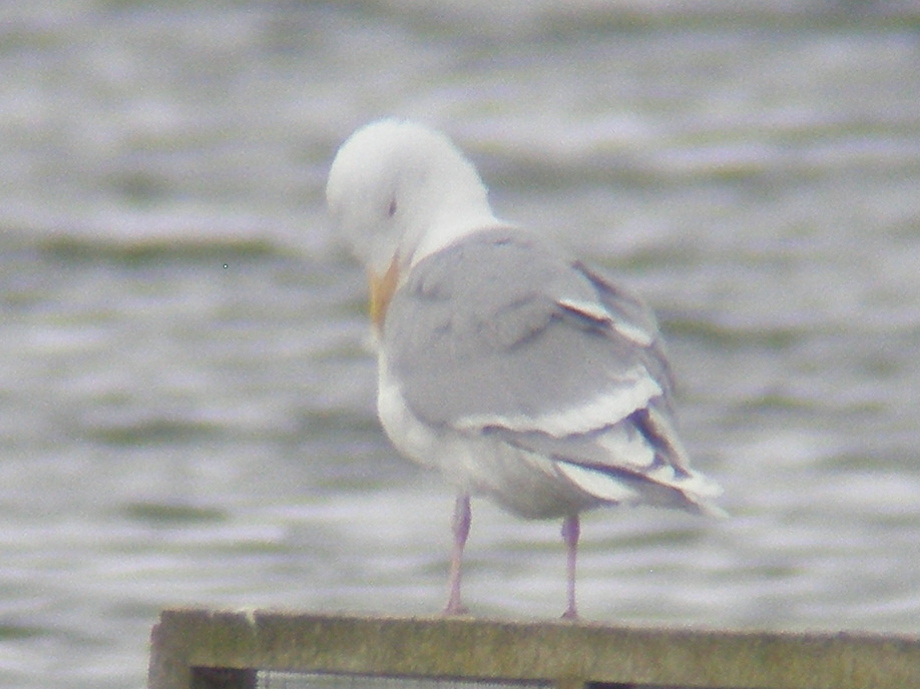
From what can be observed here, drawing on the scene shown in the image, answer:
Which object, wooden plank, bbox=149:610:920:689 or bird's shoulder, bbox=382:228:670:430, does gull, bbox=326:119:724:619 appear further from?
wooden plank, bbox=149:610:920:689

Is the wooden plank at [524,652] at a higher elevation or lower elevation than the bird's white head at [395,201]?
lower

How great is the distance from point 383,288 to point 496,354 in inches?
14.3

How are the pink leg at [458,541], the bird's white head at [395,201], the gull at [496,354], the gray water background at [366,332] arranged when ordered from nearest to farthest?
the gull at [496,354]
the pink leg at [458,541]
the bird's white head at [395,201]
the gray water background at [366,332]

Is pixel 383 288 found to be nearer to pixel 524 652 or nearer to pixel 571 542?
pixel 571 542

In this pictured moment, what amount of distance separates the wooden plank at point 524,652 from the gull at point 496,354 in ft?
1.02

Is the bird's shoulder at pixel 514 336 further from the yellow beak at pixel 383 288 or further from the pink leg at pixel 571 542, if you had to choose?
the pink leg at pixel 571 542

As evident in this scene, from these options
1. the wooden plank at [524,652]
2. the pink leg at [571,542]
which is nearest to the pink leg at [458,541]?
the pink leg at [571,542]

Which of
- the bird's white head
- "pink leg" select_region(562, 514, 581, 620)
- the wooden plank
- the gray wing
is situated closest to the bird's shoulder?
the gray wing

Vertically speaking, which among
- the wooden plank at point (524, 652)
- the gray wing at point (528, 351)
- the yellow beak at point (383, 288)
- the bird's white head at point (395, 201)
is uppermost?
the bird's white head at point (395, 201)

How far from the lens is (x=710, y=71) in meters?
16.7

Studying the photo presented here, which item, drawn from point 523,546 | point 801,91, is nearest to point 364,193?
point 523,546

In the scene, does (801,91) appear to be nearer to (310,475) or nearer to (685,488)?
(310,475)

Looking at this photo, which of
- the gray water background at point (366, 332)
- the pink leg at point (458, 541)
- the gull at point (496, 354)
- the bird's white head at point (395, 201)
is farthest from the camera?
the gray water background at point (366, 332)

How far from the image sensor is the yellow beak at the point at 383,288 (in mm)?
4145
